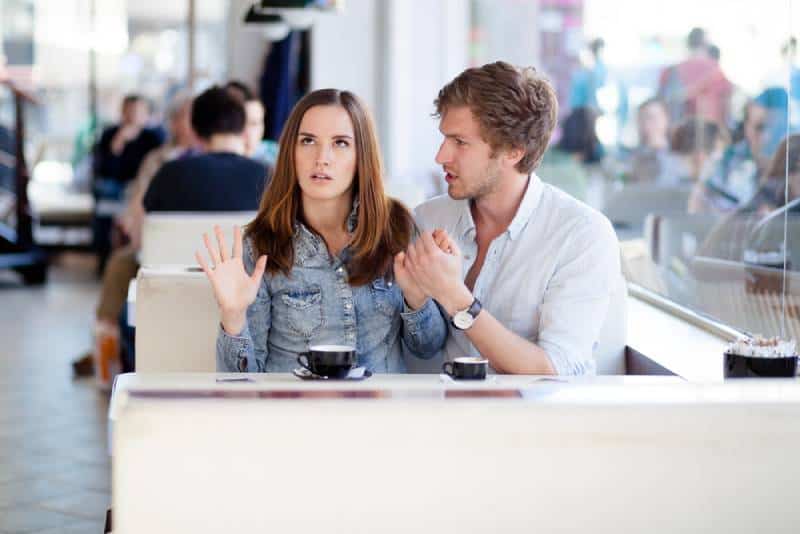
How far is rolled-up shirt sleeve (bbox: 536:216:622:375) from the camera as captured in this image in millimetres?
2564

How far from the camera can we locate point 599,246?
8.74ft

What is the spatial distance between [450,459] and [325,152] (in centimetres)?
128

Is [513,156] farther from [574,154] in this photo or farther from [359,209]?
[574,154]

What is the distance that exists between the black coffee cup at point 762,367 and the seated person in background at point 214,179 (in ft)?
9.32

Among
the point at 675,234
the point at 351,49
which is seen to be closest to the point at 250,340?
the point at 675,234

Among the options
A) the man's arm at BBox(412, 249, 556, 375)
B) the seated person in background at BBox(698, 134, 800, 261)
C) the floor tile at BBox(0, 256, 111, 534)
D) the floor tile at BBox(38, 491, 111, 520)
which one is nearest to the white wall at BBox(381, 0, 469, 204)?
the floor tile at BBox(0, 256, 111, 534)

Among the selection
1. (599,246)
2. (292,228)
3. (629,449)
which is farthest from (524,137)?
(629,449)

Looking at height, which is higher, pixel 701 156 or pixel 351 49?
pixel 351 49

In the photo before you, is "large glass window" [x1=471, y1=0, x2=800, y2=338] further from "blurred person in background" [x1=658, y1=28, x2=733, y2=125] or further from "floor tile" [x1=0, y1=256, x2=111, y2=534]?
"floor tile" [x1=0, y1=256, x2=111, y2=534]

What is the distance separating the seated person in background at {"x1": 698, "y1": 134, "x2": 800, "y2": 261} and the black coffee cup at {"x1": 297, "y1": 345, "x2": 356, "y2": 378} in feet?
3.69

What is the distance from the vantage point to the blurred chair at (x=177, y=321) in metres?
3.14

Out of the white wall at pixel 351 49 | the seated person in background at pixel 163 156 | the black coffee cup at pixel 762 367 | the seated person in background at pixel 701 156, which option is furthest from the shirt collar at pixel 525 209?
the white wall at pixel 351 49

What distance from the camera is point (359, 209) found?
110 inches

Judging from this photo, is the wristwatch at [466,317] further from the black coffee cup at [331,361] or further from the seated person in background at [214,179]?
the seated person in background at [214,179]
